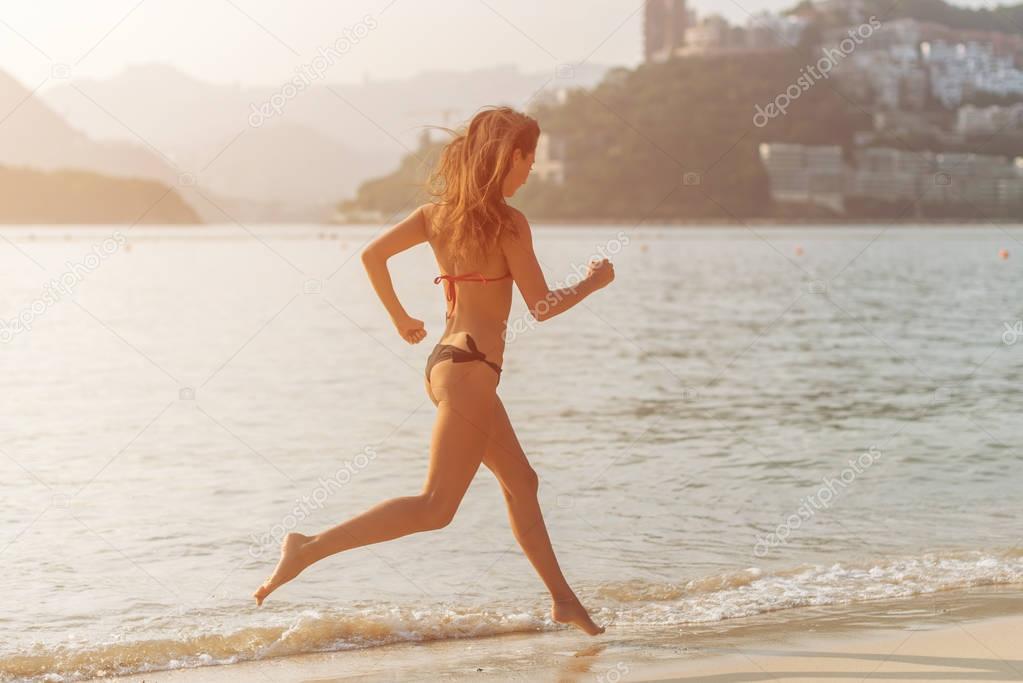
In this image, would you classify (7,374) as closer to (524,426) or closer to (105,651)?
(524,426)

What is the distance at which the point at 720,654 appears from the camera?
5.01m

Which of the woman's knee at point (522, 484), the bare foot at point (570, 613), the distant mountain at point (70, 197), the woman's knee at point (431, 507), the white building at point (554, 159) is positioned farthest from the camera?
the distant mountain at point (70, 197)

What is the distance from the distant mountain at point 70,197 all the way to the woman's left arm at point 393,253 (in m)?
152

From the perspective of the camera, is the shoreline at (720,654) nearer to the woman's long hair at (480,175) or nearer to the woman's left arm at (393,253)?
the woman's left arm at (393,253)

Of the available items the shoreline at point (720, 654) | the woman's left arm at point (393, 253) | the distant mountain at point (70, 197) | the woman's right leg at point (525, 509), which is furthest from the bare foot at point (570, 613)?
the distant mountain at point (70, 197)

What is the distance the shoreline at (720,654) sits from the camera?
4.71 metres

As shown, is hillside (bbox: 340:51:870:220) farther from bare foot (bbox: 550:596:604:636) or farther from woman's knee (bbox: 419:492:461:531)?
woman's knee (bbox: 419:492:461:531)

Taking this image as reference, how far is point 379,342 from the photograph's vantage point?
20281 mm

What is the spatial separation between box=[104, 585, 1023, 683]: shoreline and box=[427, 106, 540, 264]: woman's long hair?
5.27ft

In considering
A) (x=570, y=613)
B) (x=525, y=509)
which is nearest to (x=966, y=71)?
(x=570, y=613)

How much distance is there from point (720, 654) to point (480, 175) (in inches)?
81.8

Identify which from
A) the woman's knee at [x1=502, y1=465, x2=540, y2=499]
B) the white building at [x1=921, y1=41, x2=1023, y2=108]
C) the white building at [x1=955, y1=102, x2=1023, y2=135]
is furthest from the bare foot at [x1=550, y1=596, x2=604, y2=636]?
the white building at [x1=921, y1=41, x2=1023, y2=108]

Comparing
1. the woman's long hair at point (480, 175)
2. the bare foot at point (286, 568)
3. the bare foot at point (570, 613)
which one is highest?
the woman's long hair at point (480, 175)

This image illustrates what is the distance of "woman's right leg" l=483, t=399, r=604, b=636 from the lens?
15.4 feet
